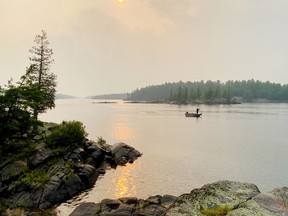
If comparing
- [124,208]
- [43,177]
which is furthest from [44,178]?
[124,208]

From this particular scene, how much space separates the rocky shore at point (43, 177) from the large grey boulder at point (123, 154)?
14.5 ft

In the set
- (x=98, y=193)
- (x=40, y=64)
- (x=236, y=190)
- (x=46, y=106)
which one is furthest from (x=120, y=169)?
(x=236, y=190)

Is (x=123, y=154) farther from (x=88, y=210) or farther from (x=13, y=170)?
(x=88, y=210)

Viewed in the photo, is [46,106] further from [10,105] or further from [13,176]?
[13,176]

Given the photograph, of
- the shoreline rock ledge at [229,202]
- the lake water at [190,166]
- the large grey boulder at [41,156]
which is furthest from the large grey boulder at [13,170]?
the shoreline rock ledge at [229,202]

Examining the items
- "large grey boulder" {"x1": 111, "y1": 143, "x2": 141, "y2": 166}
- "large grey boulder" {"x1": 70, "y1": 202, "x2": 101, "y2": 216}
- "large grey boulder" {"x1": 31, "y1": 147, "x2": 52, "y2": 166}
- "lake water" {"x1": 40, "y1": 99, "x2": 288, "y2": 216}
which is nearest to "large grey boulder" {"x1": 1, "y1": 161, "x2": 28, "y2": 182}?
"large grey boulder" {"x1": 31, "y1": 147, "x2": 52, "y2": 166}

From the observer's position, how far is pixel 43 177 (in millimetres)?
31031

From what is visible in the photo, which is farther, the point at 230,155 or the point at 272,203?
the point at 230,155

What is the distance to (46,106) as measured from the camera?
2110 inches

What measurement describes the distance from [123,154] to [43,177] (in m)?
18.8

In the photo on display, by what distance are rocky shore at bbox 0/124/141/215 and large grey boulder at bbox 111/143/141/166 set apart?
4.43 m

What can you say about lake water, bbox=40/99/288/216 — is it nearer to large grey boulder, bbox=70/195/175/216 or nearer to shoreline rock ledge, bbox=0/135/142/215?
shoreline rock ledge, bbox=0/135/142/215

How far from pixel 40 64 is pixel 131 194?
35.0 meters

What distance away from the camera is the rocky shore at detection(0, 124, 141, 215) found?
92.7ft
